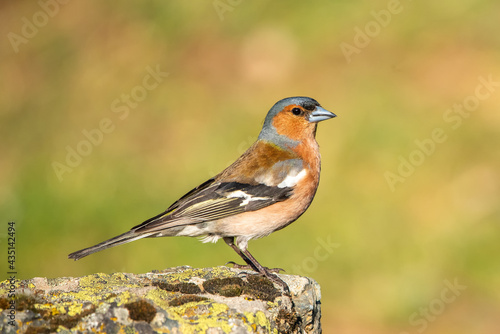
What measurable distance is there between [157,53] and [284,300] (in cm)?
999

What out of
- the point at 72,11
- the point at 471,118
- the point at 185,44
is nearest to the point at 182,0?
the point at 185,44

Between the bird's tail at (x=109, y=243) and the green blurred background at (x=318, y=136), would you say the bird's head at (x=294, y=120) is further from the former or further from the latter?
the green blurred background at (x=318, y=136)

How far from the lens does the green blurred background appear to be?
10.2 m

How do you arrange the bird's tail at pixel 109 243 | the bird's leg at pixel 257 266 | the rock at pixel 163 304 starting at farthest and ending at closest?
the bird's tail at pixel 109 243 < the bird's leg at pixel 257 266 < the rock at pixel 163 304

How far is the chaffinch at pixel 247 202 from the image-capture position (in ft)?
21.3

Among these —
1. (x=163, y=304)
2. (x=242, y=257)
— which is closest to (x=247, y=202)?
(x=242, y=257)

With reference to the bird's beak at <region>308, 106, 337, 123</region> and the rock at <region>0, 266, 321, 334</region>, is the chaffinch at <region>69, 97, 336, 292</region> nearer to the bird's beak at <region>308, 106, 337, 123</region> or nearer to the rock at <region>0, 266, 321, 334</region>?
the bird's beak at <region>308, 106, 337, 123</region>

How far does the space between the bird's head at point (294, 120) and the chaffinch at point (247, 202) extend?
0.16 meters

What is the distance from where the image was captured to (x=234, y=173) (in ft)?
22.7

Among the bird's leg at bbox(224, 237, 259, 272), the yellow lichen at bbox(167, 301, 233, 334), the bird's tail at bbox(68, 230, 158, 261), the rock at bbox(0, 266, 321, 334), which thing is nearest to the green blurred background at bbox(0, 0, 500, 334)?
the bird's leg at bbox(224, 237, 259, 272)

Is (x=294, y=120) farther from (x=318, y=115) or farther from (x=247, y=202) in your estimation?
(x=247, y=202)

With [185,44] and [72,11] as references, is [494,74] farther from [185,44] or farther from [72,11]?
[72,11]

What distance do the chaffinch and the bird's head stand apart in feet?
0.53

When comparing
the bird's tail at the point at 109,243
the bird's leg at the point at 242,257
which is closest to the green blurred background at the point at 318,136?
the bird's leg at the point at 242,257
